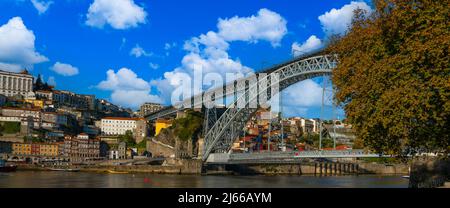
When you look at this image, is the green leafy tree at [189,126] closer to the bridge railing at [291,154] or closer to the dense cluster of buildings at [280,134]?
the dense cluster of buildings at [280,134]

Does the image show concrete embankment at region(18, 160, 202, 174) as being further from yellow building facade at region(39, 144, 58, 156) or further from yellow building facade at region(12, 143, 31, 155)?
yellow building facade at region(12, 143, 31, 155)

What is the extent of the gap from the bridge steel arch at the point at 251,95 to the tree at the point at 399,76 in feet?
53.2

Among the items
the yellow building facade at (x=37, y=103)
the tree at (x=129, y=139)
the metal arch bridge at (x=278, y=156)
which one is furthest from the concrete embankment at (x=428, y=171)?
the yellow building facade at (x=37, y=103)

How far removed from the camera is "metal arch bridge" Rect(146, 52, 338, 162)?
36653mm

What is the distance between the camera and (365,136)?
1444cm

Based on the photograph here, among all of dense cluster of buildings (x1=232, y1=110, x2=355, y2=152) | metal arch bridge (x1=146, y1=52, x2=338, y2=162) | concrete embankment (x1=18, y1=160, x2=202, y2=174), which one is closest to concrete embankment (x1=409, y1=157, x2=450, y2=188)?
metal arch bridge (x1=146, y1=52, x2=338, y2=162)

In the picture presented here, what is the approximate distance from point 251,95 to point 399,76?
3001cm

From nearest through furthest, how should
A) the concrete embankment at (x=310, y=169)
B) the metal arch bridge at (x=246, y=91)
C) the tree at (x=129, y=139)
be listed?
1. the metal arch bridge at (x=246, y=91)
2. the concrete embankment at (x=310, y=169)
3. the tree at (x=129, y=139)

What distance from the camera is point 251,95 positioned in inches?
1699

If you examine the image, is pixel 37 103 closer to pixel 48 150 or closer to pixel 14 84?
pixel 14 84

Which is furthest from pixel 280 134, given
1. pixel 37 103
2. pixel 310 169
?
pixel 37 103

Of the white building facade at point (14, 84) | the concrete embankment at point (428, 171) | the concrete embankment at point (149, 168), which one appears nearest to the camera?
the concrete embankment at point (428, 171)

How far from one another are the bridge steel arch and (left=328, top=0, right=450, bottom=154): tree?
16208 millimetres

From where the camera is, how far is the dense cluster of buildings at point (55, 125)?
70625mm
